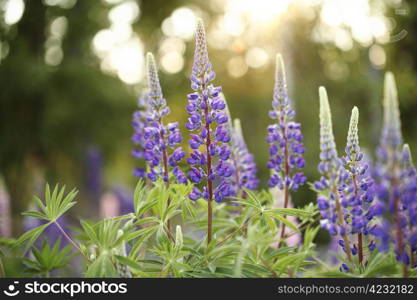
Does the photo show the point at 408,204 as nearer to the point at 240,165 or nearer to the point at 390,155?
the point at 390,155

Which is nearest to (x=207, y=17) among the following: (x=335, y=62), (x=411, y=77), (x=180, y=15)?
(x=180, y=15)

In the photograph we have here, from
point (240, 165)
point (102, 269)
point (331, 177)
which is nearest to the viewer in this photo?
point (102, 269)

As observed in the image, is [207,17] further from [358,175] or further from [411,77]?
[358,175]

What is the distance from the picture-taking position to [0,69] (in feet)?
28.9

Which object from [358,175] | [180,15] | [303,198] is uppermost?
[180,15]

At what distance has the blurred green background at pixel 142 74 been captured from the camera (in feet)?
29.9

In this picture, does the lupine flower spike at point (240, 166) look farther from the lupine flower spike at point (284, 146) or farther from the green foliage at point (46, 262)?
the green foliage at point (46, 262)

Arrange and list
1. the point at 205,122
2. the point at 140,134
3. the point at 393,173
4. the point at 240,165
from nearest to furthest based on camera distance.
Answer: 1. the point at 393,173
2. the point at 205,122
3. the point at 240,165
4. the point at 140,134

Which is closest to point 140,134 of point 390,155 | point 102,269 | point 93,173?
point 102,269

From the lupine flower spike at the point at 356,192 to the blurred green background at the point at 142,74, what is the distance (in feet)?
18.1

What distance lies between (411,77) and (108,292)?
1575cm

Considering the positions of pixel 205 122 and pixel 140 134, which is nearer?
pixel 205 122

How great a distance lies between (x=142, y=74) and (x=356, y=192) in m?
9.74

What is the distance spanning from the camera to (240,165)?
2.96 metres
